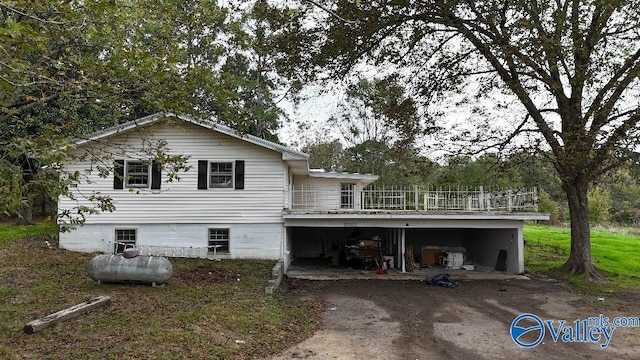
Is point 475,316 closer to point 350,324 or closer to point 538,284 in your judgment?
point 350,324

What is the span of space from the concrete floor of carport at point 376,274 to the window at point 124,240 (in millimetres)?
5566

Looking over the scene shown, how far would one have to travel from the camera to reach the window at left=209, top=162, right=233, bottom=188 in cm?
1526

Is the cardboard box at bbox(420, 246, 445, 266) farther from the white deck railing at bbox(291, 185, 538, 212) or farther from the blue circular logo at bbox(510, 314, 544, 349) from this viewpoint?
the blue circular logo at bbox(510, 314, 544, 349)

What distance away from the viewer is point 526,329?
28.3ft

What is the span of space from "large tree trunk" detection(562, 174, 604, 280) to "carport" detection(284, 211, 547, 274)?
111cm

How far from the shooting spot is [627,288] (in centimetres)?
1301

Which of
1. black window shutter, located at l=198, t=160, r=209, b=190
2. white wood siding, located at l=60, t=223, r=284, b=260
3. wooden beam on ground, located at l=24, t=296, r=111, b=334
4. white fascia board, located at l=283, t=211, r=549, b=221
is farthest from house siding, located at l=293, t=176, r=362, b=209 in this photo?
wooden beam on ground, located at l=24, t=296, r=111, b=334

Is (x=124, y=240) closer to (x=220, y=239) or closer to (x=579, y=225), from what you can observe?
(x=220, y=239)

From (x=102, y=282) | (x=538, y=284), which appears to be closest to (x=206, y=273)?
(x=102, y=282)

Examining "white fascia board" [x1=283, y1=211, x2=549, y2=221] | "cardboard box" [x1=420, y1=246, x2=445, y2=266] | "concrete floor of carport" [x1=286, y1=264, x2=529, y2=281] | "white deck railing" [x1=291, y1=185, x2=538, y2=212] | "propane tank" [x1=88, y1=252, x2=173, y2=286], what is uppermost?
"white deck railing" [x1=291, y1=185, x2=538, y2=212]

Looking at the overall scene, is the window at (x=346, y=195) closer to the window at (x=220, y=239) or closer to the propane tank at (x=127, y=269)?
the window at (x=220, y=239)

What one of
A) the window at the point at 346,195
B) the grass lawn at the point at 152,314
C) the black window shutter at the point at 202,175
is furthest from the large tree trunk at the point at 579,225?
the black window shutter at the point at 202,175

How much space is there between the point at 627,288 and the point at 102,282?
14.9 metres

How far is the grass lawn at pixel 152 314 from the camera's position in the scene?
22.1 feet
